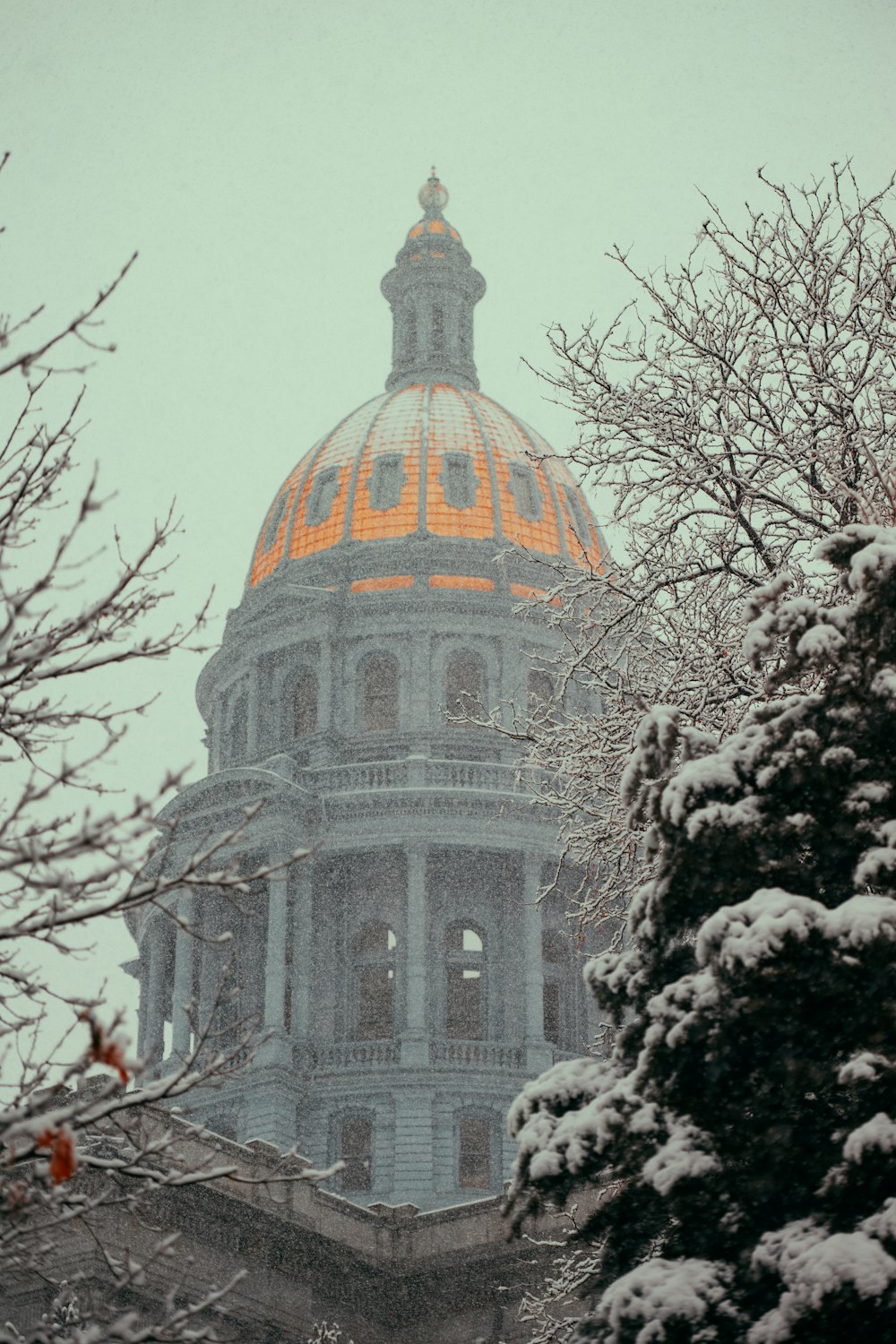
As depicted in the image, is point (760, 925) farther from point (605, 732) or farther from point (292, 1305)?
point (292, 1305)

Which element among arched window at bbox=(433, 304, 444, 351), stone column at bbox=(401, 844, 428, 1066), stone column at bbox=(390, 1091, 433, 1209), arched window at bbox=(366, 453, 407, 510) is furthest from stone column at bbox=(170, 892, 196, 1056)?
arched window at bbox=(433, 304, 444, 351)

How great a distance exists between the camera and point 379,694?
200 feet

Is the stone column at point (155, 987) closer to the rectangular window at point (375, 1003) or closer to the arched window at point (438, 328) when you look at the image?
the rectangular window at point (375, 1003)

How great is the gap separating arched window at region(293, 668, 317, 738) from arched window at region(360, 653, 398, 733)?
1.63 meters

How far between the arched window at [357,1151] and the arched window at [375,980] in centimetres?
365

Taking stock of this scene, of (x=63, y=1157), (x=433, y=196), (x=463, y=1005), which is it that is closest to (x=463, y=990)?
(x=463, y=1005)

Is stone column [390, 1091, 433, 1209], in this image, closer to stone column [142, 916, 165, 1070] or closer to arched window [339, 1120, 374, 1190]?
arched window [339, 1120, 374, 1190]

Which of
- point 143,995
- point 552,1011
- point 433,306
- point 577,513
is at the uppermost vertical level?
point 433,306

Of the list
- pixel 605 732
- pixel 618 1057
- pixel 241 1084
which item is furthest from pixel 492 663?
pixel 618 1057

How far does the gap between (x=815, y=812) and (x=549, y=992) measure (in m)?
45.0

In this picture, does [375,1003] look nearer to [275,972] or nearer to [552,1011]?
[275,972]

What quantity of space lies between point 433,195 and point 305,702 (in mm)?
27815

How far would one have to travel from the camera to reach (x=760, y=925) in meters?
10.2

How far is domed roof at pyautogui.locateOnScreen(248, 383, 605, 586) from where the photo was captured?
6281cm
